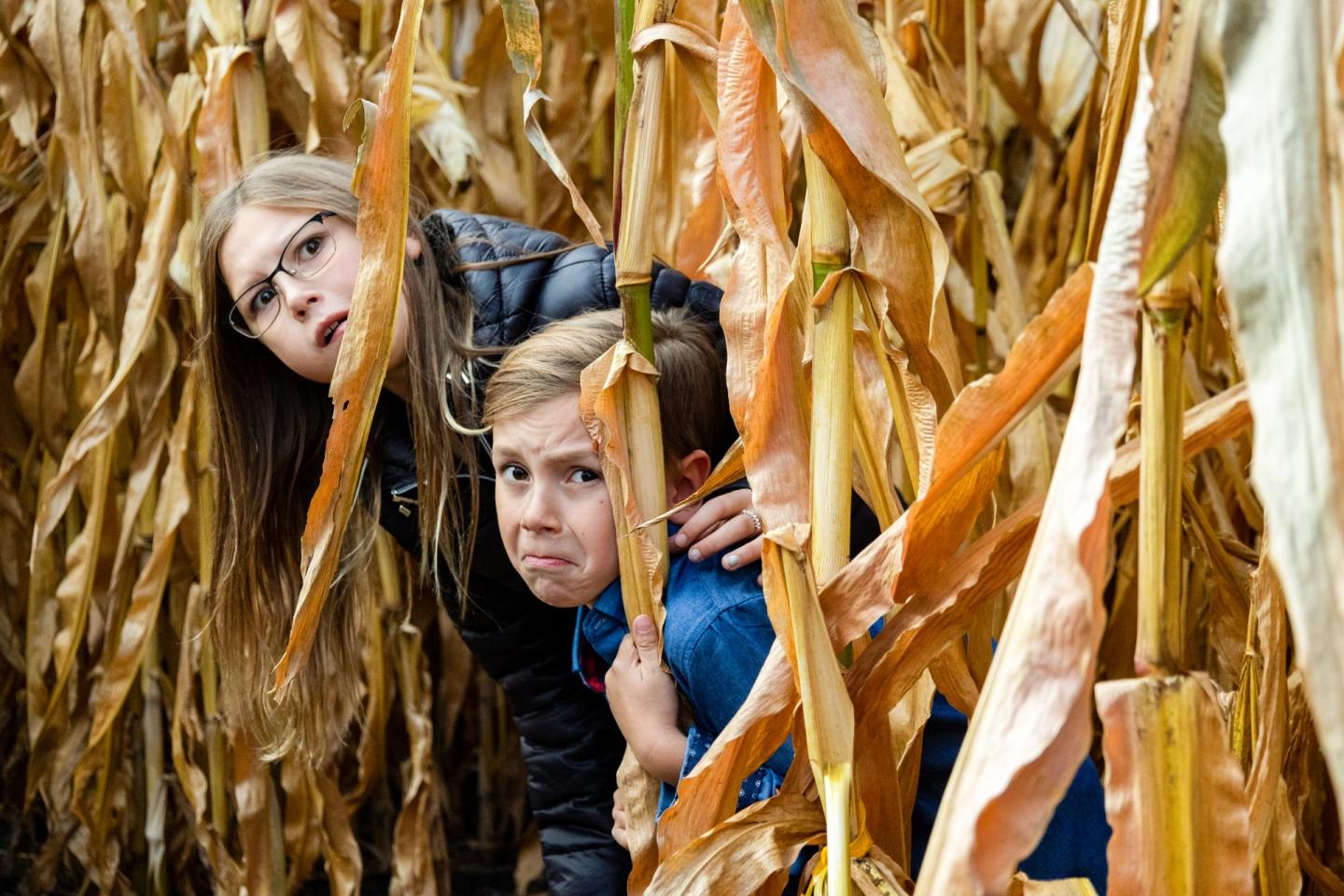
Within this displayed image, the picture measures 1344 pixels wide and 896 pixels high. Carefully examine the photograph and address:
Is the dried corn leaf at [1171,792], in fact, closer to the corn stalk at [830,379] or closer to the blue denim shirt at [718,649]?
the corn stalk at [830,379]

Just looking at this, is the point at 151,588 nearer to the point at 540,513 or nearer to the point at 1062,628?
the point at 540,513

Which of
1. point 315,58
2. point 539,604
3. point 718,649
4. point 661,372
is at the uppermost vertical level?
point 315,58

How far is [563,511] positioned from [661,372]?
0.33 feet

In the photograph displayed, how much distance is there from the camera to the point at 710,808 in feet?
1.56

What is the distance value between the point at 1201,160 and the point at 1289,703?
16.9 inches

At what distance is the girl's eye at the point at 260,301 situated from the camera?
996 millimetres

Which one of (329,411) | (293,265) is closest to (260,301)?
(293,265)

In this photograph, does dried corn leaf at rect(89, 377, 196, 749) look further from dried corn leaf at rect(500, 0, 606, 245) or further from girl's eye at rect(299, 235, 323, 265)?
dried corn leaf at rect(500, 0, 606, 245)

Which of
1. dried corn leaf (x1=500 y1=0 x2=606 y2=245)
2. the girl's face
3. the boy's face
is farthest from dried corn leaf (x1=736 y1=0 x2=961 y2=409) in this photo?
the girl's face

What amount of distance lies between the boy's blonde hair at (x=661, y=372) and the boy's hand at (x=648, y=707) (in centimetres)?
18

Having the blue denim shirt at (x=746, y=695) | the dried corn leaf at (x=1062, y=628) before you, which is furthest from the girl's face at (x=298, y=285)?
the dried corn leaf at (x=1062, y=628)

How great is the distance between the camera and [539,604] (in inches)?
45.2

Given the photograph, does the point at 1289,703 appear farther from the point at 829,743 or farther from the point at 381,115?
the point at 381,115

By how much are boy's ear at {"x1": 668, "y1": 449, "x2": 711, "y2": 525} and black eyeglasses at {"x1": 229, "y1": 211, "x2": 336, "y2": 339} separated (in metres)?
0.32
